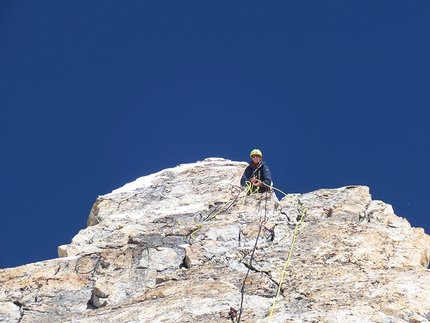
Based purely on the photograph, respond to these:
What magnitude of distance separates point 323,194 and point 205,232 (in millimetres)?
3086

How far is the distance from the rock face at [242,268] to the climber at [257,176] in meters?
0.37

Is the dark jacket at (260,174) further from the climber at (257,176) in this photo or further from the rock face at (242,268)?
the rock face at (242,268)

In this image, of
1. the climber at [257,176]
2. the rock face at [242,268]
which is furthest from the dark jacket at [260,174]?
the rock face at [242,268]

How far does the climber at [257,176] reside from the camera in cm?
1265

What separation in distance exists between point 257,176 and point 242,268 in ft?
16.1

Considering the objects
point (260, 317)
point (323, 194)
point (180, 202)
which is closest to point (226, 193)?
point (180, 202)

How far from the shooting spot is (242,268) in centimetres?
855

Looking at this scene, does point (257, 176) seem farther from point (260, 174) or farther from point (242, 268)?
point (242, 268)

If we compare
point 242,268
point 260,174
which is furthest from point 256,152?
point 242,268

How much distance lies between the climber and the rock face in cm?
37

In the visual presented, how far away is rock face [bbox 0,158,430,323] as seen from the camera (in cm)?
691

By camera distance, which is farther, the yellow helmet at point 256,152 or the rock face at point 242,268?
the yellow helmet at point 256,152

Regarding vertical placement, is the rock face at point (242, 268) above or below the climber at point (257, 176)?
below

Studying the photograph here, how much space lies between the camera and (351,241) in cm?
888
